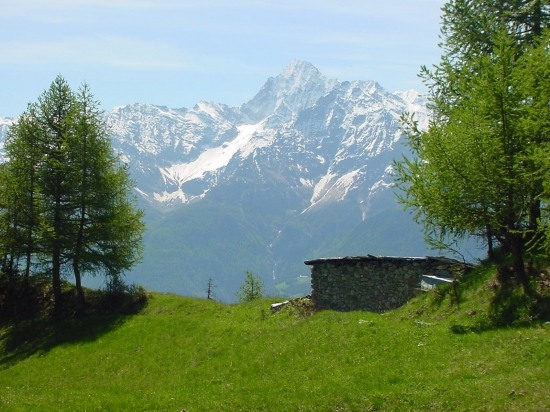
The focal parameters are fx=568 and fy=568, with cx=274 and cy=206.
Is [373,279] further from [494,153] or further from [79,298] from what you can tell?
[79,298]

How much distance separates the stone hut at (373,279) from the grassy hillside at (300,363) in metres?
2.45

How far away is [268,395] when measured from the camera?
18.1m

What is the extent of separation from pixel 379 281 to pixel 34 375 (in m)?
18.6

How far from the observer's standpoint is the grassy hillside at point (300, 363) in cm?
1650

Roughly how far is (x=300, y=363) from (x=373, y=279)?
35.0 ft

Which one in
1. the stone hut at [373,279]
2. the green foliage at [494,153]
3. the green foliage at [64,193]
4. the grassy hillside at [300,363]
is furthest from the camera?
the green foliage at [64,193]

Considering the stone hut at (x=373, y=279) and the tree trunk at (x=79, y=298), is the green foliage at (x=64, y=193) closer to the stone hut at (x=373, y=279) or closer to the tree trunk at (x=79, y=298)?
the tree trunk at (x=79, y=298)

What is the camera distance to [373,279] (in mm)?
30750

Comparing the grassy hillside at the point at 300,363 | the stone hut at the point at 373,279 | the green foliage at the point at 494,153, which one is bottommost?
the grassy hillside at the point at 300,363

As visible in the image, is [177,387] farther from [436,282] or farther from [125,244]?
[125,244]

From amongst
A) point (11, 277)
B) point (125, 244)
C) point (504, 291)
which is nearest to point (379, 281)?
point (504, 291)

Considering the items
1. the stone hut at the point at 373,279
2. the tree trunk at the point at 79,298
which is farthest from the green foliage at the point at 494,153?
the tree trunk at the point at 79,298

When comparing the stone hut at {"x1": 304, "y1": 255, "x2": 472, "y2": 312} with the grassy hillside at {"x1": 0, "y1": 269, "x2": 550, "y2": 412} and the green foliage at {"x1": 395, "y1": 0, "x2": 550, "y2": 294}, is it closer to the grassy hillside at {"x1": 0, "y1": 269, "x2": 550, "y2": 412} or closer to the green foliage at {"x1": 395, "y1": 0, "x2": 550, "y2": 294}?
the grassy hillside at {"x1": 0, "y1": 269, "x2": 550, "y2": 412}

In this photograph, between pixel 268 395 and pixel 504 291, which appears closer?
pixel 268 395
